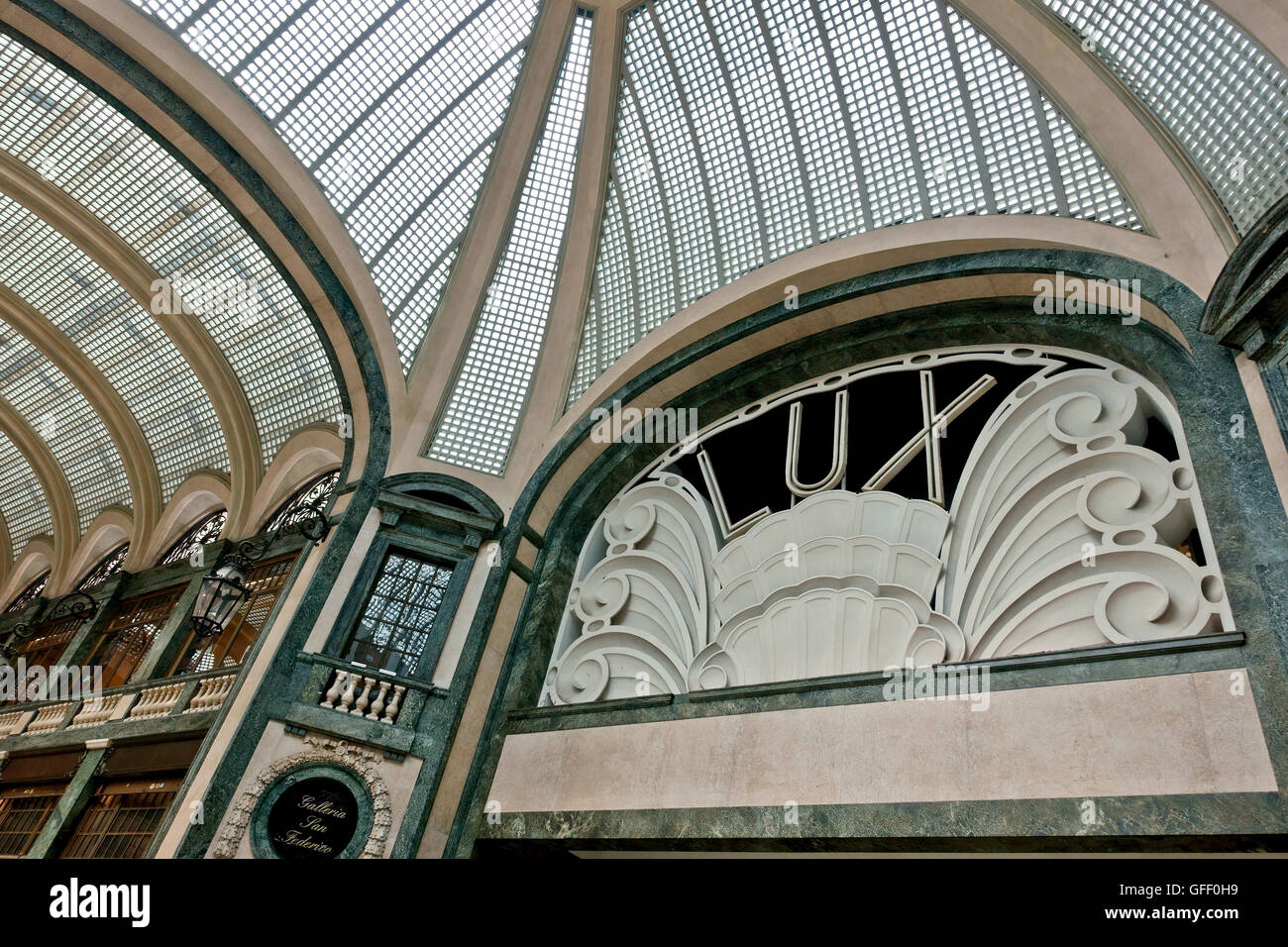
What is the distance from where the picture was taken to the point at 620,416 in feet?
28.8

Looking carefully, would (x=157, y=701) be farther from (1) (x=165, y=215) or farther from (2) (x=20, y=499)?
(2) (x=20, y=499)

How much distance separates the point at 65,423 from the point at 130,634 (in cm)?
379

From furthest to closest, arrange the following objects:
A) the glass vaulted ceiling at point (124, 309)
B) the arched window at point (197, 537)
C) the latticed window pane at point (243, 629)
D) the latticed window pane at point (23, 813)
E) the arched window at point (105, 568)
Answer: the arched window at point (105, 568) → the arched window at point (197, 537) → the latticed window pane at point (243, 629) → the latticed window pane at point (23, 813) → the glass vaulted ceiling at point (124, 309)

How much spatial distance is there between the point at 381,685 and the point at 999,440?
219 inches

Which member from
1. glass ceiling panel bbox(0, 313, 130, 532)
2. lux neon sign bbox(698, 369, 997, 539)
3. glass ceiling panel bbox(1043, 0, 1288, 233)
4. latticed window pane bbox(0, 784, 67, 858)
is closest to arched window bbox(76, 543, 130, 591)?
glass ceiling panel bbox(0, 313, 130, 532)

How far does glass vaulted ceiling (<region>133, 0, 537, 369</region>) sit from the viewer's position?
27.0ft

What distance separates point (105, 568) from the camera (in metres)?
13.3

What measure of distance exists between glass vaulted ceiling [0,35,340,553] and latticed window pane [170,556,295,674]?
5.88ft

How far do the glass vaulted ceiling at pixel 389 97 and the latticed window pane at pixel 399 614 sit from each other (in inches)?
103

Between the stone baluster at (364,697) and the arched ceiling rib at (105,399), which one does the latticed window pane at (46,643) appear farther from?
the stone baluster at (364,697)

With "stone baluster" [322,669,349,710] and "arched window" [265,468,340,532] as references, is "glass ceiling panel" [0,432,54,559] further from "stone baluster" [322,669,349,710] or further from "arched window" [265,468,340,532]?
"stone baluster" [322,669,349,710]

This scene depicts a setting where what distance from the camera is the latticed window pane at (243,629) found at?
978cm

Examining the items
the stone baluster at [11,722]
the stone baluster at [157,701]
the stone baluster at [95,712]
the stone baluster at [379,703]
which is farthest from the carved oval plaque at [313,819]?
the stone baluster at [11,722]
